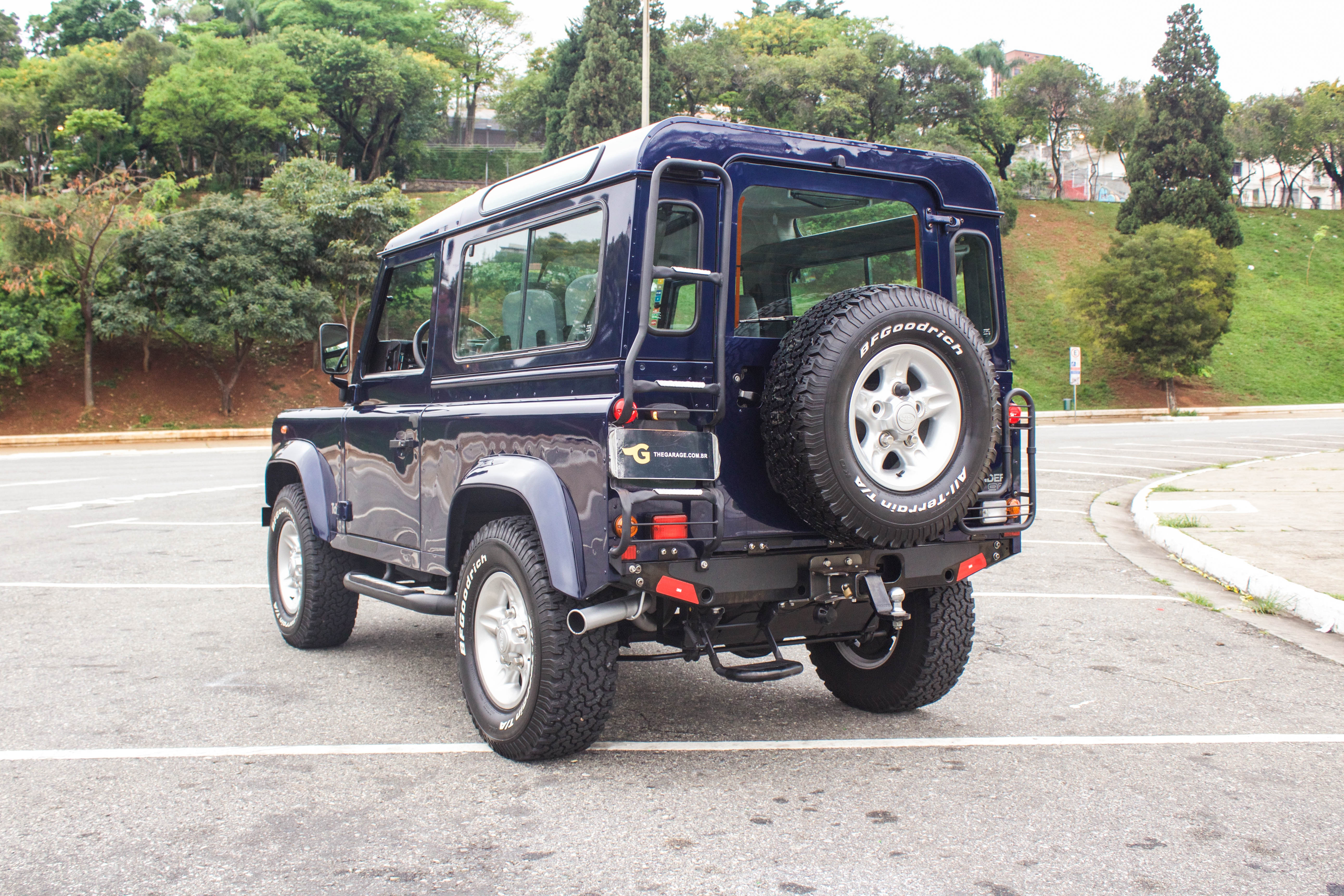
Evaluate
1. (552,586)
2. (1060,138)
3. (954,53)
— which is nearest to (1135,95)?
(1060,138)

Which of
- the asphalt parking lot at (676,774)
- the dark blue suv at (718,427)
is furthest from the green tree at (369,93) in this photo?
the dark blue suv at (718,427)

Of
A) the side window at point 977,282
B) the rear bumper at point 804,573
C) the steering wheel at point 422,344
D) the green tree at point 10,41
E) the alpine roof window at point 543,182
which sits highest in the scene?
the green tree at point 10,41

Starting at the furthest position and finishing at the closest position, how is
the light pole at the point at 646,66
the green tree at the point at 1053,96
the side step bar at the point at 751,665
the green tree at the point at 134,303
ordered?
the green tree at the point at 1053,96 → the green tree at the point at 134,303 → the light pole at the point at 646,66 → the side step bar at the point at 751,665

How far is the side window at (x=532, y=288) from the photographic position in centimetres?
417

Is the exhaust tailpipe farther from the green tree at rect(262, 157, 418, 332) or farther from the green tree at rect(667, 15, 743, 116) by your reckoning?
the green tree at rect(667, 15, 743, 116)

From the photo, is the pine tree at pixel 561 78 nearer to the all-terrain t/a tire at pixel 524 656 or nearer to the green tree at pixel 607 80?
the green tree at pixel 607 80

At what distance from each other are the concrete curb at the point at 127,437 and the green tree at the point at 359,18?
48237mm

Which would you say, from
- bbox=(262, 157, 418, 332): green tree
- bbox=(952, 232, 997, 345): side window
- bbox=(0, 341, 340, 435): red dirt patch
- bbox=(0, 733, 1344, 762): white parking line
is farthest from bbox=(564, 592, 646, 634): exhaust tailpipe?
bbox=(262, 157, 418, 332): green tree

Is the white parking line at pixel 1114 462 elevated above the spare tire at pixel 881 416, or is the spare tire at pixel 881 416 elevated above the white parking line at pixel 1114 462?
the spare tire at pixel 881 416

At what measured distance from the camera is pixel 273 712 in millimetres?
4918

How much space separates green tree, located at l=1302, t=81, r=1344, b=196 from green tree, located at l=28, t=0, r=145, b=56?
3041 inches

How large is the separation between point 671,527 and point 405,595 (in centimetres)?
196

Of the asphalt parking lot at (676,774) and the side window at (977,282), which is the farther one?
the side window at (977,282)

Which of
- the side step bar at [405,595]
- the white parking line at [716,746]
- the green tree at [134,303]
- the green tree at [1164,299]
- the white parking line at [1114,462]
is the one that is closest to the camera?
the white parking line at [716,746]
